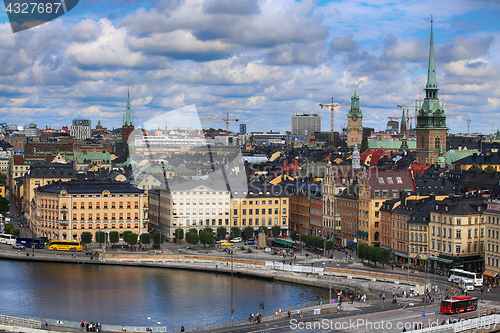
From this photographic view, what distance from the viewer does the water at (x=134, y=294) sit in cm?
6456

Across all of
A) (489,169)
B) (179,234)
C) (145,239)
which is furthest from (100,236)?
(489,169)

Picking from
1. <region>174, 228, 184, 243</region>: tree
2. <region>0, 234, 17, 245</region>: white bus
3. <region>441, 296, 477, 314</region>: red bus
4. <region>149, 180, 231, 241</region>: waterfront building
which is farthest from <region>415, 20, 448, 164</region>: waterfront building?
<region>441, 296, 477, 314</region>: red bus

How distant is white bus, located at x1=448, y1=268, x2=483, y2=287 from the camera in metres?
71.3

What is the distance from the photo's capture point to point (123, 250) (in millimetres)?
96438

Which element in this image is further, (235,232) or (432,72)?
(432,72)

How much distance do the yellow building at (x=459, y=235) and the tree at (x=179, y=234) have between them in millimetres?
35485

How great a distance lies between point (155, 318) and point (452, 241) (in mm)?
33755

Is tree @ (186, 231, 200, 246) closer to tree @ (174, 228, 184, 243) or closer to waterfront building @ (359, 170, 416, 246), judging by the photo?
tree @ (174, 228, 184, 243)

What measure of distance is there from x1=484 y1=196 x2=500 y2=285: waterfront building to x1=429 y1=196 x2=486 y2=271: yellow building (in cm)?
299

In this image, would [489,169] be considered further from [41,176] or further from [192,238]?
[41,176]

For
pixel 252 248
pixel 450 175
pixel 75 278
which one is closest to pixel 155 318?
pixel 75 278

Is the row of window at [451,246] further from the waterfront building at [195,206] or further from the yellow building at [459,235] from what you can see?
the waterfront building at [195,206]

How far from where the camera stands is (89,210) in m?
102

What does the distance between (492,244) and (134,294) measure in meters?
36.1
